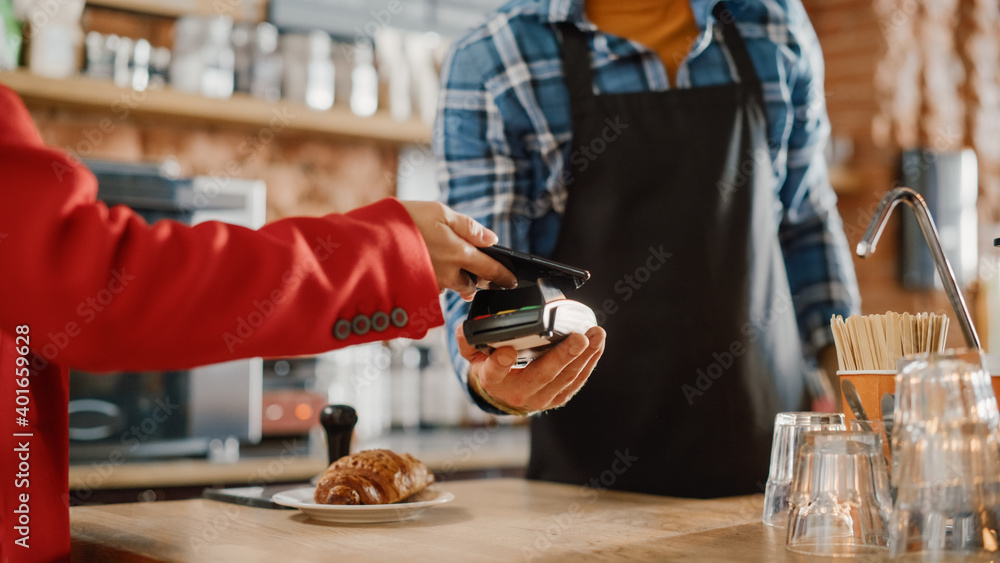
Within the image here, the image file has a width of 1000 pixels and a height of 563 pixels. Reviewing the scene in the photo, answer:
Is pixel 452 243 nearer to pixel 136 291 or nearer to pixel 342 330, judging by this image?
pixel 342 330

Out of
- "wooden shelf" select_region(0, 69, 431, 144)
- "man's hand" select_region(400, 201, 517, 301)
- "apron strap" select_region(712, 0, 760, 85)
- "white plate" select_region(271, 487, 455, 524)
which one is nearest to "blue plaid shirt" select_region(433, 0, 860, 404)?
"apron strap" select_region(712, 0, 760, 85)

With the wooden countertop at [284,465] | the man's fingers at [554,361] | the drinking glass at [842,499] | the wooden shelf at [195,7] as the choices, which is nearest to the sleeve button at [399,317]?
the man's fingers at [554,361]

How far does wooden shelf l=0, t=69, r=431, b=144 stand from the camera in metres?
2.17

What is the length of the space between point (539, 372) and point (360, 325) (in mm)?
309

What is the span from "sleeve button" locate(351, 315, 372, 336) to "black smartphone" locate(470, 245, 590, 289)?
16cm

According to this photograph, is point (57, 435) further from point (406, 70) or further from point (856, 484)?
point (406, 70)

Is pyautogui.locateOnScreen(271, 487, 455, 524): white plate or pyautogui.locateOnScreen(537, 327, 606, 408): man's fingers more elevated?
pyautogui.locateOnScreen(537, 327, 606, 408): man's fingers

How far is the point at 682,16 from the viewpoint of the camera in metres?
1.32

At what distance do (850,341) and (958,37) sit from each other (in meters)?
2.99

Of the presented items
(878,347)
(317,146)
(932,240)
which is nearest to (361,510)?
(878,347)

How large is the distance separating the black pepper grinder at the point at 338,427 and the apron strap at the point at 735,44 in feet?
2.35

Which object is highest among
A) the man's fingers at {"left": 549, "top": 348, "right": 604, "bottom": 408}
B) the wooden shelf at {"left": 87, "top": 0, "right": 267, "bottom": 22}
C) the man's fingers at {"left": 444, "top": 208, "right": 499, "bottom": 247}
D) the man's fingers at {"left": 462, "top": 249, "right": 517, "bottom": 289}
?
the wooden shelf at {"left": 87, "top": 0, "right": 267, "bottom": 22}

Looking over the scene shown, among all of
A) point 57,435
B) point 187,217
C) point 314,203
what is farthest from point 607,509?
point 314,203

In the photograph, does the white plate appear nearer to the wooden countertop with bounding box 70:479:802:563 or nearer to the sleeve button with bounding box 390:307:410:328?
the wooden countertop with bounding box 70:479:802:563
